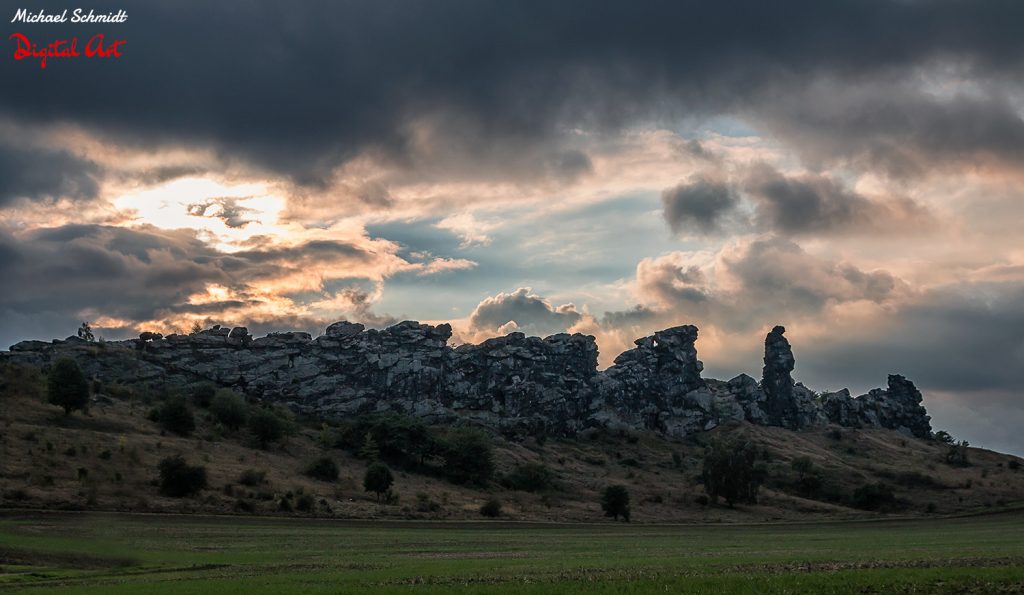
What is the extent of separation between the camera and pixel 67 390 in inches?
4705

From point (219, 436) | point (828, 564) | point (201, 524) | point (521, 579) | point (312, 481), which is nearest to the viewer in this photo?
point (521, 579)

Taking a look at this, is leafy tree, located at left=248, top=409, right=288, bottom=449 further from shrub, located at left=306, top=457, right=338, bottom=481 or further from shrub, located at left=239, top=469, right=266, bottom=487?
shrub, located at left=239, top=469, right=266, bottom=487

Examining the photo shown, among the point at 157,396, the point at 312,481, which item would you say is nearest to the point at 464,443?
the point at 312,481

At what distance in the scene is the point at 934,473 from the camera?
7234 inches

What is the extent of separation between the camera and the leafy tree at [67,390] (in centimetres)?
11938

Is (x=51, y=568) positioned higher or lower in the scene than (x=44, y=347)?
lower

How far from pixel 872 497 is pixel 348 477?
96.7 m

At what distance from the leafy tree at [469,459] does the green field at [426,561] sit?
202ft

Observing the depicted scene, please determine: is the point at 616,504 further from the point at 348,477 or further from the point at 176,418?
the point at 176,418

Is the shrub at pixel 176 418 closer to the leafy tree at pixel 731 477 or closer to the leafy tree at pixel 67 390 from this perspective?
the leafy tree at pixel 67 390

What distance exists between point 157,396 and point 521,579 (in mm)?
143546

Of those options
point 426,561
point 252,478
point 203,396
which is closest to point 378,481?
point 252,478

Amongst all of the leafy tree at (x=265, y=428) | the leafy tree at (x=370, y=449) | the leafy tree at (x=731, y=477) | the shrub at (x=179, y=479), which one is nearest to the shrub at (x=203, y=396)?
the leafy tree at (x=265, y=428)

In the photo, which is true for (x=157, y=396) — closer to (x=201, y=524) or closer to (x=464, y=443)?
(x=464, y=443)
